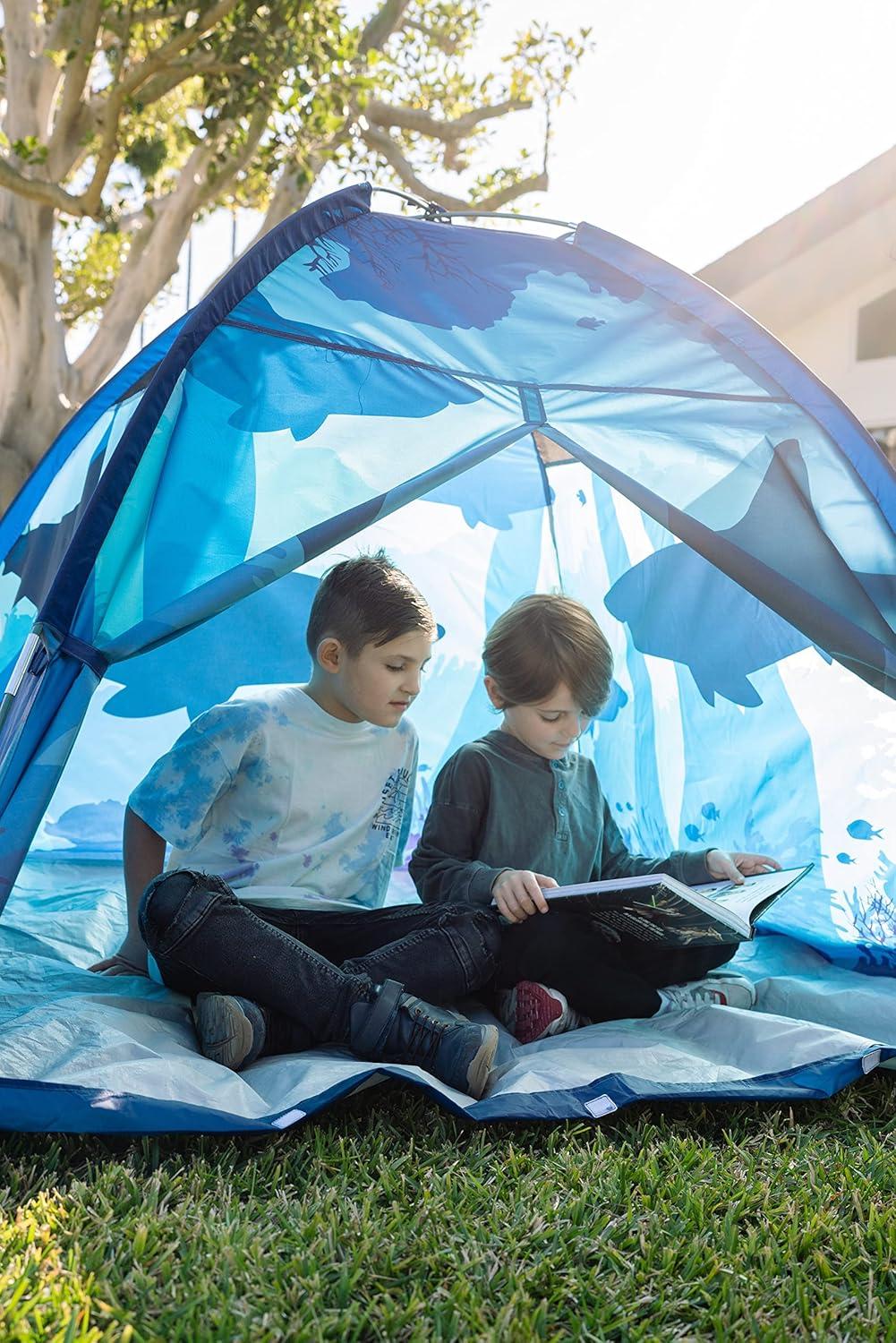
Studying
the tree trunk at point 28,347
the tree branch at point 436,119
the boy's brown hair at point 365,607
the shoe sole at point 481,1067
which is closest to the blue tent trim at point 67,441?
the boy's brown hair at point 365,607

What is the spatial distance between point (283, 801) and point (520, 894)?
1.60 feet

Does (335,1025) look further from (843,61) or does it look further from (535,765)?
(843,61)

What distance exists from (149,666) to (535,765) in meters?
0.93

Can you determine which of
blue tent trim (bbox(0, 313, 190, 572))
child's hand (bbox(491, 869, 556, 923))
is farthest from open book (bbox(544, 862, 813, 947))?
blue tent trim (bbox(0, 313, 190, 572))

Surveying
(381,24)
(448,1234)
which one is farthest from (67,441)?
(381,24)

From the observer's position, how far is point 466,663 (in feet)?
9.62

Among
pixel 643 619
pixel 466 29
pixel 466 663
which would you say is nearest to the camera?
pixel 643 619

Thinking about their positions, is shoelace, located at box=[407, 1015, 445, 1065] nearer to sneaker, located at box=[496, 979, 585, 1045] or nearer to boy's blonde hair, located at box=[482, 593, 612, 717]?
sneaker, located at box=[496, 979, 585, 1045]

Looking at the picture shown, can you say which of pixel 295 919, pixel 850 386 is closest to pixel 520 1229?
pixel 295 919

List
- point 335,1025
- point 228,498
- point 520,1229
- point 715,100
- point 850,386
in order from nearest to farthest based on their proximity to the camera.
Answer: point 520,1229 < point 335,1025 < point 228,498 < point 850,386 < point 715,100

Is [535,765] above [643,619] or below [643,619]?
below

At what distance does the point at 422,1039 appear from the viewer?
1604 mm

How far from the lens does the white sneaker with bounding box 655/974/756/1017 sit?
6.41 feet

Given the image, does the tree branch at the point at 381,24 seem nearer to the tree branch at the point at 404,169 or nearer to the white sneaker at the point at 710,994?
the tree branch at the point at 404,169
